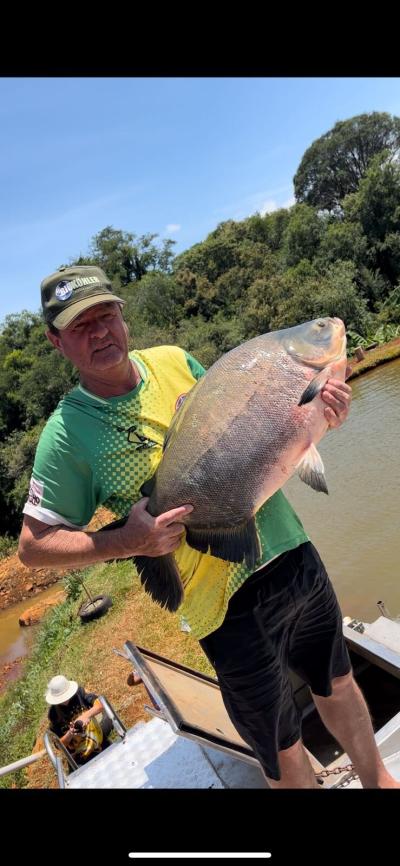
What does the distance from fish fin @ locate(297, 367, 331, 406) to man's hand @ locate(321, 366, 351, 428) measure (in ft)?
0.06

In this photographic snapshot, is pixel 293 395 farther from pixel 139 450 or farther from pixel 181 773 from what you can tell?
pixel 181 773

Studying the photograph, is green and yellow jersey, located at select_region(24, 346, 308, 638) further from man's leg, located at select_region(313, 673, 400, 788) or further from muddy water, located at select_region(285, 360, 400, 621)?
muddy water, located at select_region(285, 360, 400, 621)

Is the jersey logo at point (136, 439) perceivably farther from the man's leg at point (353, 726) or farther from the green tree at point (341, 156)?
the green tree at point (341, 156)

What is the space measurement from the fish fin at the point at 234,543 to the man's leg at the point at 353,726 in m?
0.88

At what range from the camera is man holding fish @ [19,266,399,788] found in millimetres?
1831

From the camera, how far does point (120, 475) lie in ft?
6.25

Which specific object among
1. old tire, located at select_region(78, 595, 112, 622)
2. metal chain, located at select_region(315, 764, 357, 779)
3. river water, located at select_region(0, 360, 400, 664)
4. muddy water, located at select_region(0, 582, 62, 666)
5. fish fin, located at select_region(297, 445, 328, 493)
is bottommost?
muddy water, located at select_region(0, 582, 62, 666)

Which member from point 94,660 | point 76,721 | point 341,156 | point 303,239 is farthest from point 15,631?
point 341,156

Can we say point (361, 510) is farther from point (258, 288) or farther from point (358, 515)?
point (258, 288)

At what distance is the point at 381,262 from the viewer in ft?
103

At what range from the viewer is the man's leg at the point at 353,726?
7.48ft

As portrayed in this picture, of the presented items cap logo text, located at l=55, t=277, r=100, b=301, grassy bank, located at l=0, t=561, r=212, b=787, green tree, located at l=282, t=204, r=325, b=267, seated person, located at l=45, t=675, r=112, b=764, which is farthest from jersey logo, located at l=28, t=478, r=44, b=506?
green tree, located at l=282, t=204, r=325, b=267
